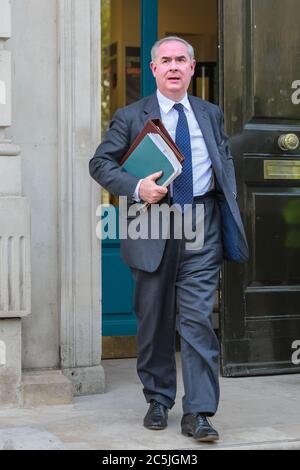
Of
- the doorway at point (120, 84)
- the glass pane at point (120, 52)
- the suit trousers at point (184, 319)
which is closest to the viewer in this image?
the suit trousers at point (184, 319)

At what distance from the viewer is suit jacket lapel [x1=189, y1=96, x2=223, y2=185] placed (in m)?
4.57

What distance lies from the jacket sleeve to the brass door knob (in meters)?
1.63

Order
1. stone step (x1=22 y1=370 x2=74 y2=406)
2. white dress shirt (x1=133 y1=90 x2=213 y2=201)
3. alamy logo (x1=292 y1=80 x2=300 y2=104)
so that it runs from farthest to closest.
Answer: alamy logo (x1=292 y1=80 x2=300 y2=104)
stone step (x1=22 y1=370 x2=74 y2=406)
white dress shirt (x1=133 y1=90 x2=213 y2=201)

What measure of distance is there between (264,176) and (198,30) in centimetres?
266

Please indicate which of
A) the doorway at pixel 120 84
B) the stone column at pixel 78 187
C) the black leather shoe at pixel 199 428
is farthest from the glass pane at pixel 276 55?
the black leather shoe at pixel 199 428

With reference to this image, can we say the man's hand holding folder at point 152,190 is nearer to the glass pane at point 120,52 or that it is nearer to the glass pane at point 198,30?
the glass pane at point 120,52

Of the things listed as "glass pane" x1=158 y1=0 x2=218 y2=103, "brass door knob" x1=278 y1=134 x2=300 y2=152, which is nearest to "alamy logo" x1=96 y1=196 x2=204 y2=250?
"brass door knob" x1=278 y1=134 x2=300 y2=152

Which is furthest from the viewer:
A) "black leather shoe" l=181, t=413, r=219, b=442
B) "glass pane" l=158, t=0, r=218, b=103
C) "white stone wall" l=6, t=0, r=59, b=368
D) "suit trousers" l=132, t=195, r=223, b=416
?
"glass pane" l=158, t=0, r=218, b=103

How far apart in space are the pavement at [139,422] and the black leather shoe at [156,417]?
0.03m

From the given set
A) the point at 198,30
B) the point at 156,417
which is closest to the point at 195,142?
the point at 156,417

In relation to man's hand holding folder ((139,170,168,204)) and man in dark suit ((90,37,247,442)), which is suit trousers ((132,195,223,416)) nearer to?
man in dark suit ((90,37,247,442))

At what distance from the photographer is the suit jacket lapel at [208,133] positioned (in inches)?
180

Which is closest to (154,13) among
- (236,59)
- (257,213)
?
(236,59)

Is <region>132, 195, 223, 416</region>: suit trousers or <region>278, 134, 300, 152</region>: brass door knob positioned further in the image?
<region>278, 134, 300, 152</region>: brass door knob
